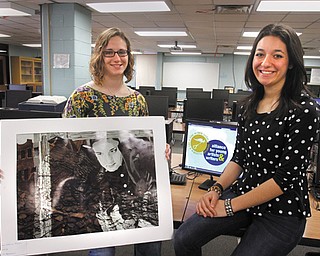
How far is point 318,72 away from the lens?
456 inches

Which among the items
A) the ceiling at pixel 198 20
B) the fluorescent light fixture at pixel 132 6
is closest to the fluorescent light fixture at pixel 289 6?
the ceiling at pixel 198 20

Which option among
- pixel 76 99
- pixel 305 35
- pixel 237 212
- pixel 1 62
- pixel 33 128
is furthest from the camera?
pixel 1 62

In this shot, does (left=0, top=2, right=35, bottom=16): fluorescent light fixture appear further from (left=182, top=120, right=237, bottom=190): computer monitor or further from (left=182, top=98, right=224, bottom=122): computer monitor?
(left=182, top=120, right=237, bottom=190): computer monitor

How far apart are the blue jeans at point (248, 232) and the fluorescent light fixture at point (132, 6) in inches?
143

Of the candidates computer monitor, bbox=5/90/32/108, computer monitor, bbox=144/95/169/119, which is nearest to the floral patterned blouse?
computer monitor, bbox=144/95/169/119

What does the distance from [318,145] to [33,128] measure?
146cm

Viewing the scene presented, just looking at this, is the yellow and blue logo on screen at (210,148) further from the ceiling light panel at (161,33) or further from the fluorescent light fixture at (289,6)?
the ceiling light panel at (161,33)

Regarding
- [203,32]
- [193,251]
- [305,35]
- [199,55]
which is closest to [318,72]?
[199,55]

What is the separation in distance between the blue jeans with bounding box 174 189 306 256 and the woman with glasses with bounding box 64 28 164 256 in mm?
740

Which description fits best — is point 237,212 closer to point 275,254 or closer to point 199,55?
point 275,254

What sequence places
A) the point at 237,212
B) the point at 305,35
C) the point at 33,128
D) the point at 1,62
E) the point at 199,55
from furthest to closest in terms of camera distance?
the point at 199,55, the point at 1,62, the point at 305,35, the point at 237,212, the point at 33,128

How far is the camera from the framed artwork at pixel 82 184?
102 cm

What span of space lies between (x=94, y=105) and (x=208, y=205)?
0.82 metres

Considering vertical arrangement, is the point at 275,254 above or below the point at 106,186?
below
